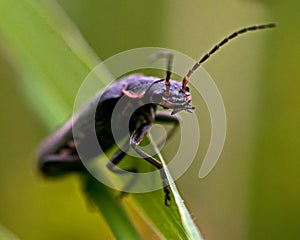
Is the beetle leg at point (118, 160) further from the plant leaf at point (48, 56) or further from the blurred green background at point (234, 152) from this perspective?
the blurred green background at point (234, 152)

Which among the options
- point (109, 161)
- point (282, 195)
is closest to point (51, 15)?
point (109, 161)

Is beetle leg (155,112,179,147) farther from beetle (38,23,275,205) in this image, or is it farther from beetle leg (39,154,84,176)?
beetle leg (39,154,84,176)

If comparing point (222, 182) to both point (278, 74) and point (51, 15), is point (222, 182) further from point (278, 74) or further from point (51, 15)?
point (51, 15)

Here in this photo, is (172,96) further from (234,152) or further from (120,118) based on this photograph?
(234,152)

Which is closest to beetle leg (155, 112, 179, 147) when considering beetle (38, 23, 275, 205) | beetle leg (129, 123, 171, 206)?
beetle (38, 23, 275, 205)

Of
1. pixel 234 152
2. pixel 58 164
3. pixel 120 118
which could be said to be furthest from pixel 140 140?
pixel 234 152

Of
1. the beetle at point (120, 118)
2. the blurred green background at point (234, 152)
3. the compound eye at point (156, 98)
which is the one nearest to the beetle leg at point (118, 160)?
the beetle at point (120, 118)
